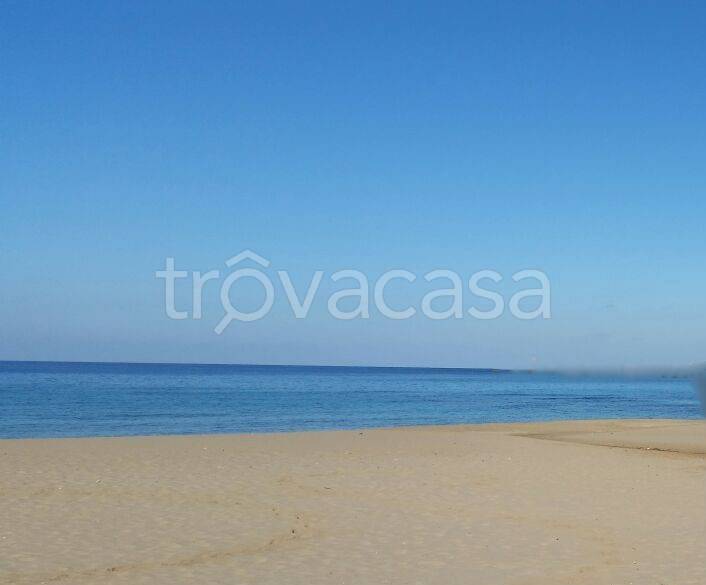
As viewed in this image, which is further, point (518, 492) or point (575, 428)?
point (575, 428)

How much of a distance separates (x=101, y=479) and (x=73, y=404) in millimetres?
37204

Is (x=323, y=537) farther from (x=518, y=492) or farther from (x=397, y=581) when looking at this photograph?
(x=518, y=492)

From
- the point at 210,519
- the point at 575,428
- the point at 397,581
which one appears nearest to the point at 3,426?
the point at 575,428

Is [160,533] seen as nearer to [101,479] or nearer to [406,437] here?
[101,479]

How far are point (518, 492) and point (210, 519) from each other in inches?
232

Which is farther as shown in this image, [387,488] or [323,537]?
[387,488]

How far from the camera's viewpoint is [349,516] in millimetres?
12281

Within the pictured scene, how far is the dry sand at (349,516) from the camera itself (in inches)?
360

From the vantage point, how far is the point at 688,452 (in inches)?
893

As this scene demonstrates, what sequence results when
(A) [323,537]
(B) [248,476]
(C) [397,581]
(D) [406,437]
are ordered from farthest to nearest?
(D) [406,437]
(B) [248,476]
(A) [323,537]
(C) [397,581]

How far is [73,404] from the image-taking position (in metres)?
50.4

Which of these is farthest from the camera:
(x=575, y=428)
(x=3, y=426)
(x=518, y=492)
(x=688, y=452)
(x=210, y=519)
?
(x=3, y=426)

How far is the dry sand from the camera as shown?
30.0ft

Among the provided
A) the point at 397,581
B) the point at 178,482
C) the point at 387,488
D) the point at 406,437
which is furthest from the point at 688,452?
the point at 397,581
